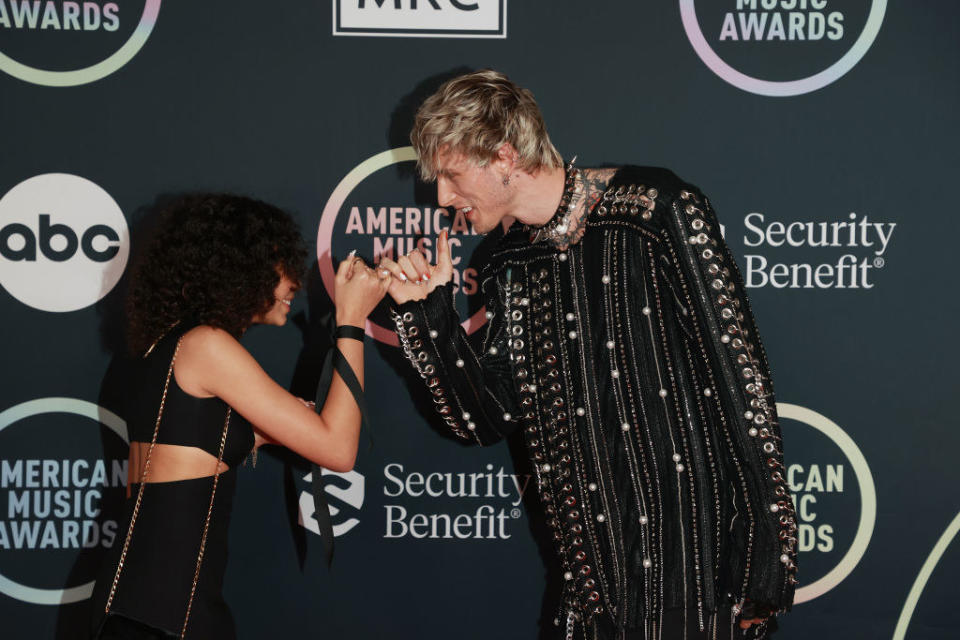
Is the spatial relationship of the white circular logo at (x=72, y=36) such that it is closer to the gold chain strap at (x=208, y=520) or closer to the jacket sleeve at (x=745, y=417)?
the gold chain strap at (x=208, y=520)

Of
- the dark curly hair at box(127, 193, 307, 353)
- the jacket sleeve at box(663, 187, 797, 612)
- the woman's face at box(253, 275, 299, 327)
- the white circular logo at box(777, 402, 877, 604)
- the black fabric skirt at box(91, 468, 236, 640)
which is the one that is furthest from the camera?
the white circular logo at box(777, 402, 877, 604)

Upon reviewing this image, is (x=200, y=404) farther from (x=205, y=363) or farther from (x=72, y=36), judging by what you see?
(x=72, y=36)

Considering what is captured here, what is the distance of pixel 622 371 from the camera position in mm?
1743

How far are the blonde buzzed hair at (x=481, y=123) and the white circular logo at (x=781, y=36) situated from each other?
96 centimetres

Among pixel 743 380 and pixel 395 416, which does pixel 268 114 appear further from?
pixel 743 380

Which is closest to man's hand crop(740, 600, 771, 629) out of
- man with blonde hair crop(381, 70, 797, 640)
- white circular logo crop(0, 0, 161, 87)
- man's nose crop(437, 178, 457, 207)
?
man with blonde hair crop(381, 70, 797, 640)

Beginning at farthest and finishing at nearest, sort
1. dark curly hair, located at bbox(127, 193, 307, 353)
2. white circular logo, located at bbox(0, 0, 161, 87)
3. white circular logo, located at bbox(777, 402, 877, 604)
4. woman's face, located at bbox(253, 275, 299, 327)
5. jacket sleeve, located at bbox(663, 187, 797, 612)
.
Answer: white circular logo, located at bbox(777, 402, 877, 604)
white circular logo, located at bbox(0, 0, 161, 87)
woman's face, located at bbox(253, 275, 299, 327)
dark curly hair, located at bbox(127, 193, 307, 353)
jacket sleeve, located at bbox(663, 187, 797, 612)

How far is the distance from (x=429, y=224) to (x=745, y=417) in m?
1.31

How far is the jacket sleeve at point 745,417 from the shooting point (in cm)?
157

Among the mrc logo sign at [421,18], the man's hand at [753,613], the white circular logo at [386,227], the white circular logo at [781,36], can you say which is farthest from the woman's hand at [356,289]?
the white circular logo at [781,36]

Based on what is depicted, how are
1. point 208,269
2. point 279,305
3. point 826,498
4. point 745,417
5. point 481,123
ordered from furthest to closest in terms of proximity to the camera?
point 826,498 → point 279,305 → point 208,269 → point 481,123 → point 745,417

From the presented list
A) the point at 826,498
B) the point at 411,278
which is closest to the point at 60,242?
the point at 411,278

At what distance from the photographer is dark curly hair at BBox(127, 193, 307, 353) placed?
193 centimetres

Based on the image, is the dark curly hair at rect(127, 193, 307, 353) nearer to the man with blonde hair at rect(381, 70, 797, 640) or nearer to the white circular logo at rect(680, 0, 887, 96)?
the man with blonde hair at rect(381, 70, 797, 640)
